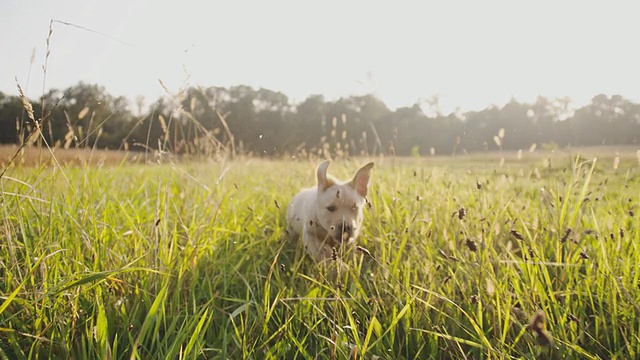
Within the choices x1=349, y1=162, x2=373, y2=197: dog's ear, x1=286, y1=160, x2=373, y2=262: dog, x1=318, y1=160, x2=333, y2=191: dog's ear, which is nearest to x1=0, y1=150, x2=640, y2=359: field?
x1=286, y1=160, x2=373, y2=262: dog

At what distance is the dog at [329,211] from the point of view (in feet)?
10.2

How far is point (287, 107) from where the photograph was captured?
29516mm

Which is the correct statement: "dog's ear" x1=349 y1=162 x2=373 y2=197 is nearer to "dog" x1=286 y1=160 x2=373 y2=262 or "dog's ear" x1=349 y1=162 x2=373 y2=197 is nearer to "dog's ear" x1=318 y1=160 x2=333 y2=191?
"dog" x1=286 y1=160 x2=373 y2=262

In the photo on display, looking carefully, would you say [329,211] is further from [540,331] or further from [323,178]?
[540,331]

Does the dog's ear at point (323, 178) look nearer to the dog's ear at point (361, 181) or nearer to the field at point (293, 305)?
the dog's ear at point (361, 181)

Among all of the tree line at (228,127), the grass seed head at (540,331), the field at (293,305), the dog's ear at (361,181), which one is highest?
the tree line at (228,127)

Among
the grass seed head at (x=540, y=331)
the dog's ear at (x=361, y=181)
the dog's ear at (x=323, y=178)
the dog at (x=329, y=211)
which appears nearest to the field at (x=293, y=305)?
the grass seed head at (x=540, y=331)

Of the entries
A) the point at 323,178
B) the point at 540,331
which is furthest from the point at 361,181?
the point at 540,331

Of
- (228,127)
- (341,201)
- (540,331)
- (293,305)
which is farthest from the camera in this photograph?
(228,127)

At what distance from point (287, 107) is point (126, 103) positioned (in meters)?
27.6

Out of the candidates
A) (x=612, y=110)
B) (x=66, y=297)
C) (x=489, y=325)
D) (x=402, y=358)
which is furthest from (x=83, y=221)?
(x=612, y=110)

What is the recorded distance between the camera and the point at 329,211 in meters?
3.30

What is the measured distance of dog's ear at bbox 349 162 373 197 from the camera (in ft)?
11.1

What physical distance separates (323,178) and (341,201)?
11.9 inches
